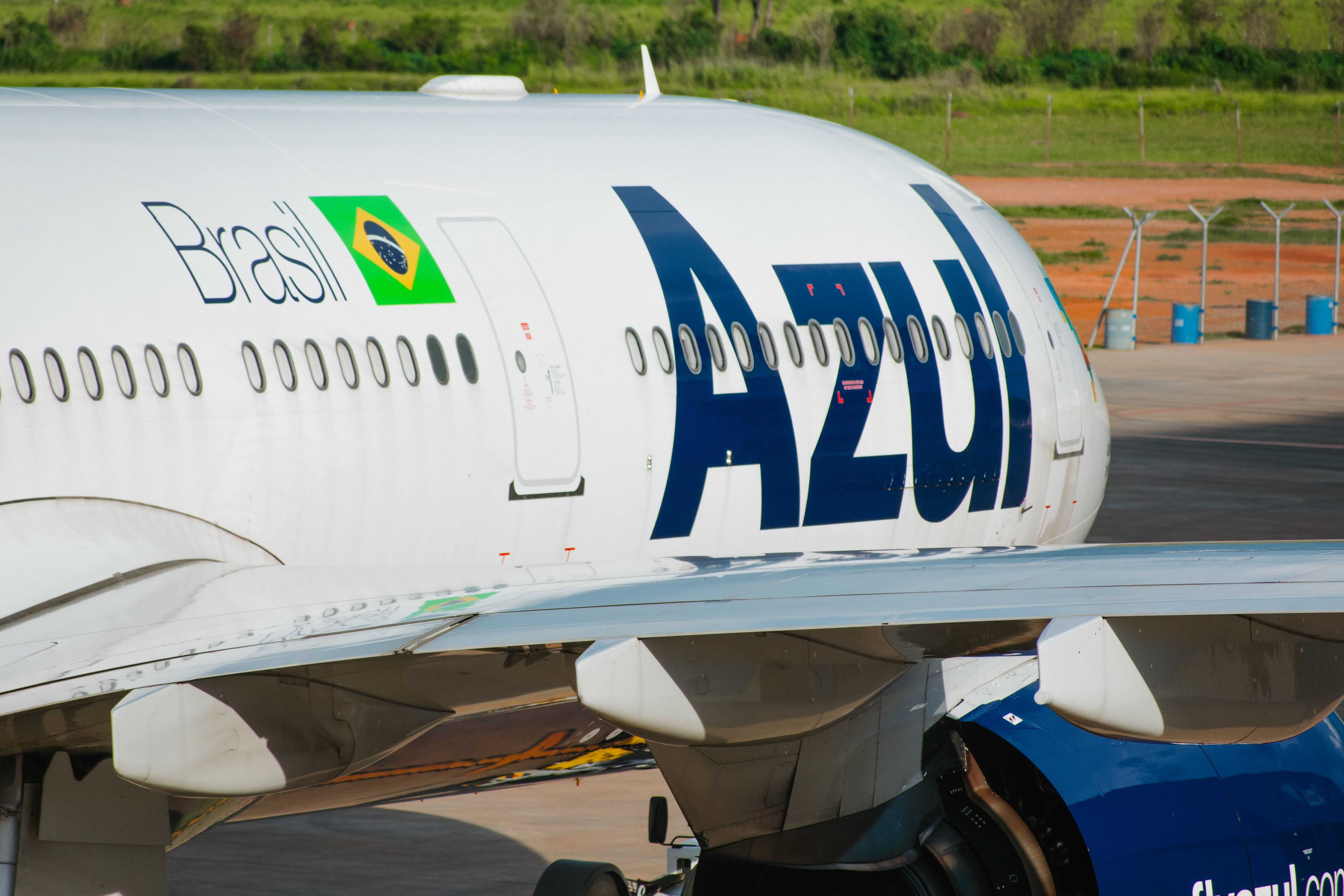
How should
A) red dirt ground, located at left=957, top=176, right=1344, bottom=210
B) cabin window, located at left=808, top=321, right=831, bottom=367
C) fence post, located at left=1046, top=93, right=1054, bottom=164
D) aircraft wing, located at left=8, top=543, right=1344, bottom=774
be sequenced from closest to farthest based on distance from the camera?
aircraft wing, located at left=8, top=543, right=1344, bottom=774 → cabin window, located at left=808, top=321, right=831, bottom=367 → red dirt ground, located at left=957, top=176, right=1344, bottom=210 → fence post, located at left=1046, top=93, right=1054, bottom=164

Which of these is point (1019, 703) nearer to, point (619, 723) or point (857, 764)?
point (857, 764)

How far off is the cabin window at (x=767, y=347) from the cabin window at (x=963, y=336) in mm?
1694

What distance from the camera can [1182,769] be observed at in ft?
24.9

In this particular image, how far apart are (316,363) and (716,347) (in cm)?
270

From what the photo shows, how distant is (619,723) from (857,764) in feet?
6.13

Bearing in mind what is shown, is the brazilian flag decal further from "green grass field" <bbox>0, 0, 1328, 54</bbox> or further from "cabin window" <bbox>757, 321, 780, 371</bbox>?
"green grass field" <bbox>0, 0, 1328, 54</bbox>

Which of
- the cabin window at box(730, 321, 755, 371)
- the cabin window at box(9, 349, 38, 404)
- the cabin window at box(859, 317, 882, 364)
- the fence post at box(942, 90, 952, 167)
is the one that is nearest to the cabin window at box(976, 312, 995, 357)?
the cabin window at box(859, 317, 882, 364)

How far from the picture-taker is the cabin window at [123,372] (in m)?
7.97

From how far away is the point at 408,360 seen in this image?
9.05 meters

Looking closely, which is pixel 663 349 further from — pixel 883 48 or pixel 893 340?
pixel 883 48

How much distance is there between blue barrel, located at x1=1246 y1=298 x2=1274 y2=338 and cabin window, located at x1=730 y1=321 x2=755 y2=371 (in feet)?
128

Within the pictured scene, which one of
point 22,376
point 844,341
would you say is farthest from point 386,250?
point 844,341

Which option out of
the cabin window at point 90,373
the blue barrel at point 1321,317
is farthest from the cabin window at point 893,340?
the blue barrel at point 1321,317

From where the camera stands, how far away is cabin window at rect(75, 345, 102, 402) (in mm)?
7863
